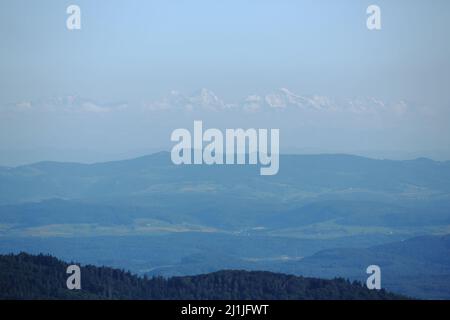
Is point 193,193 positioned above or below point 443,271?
above
